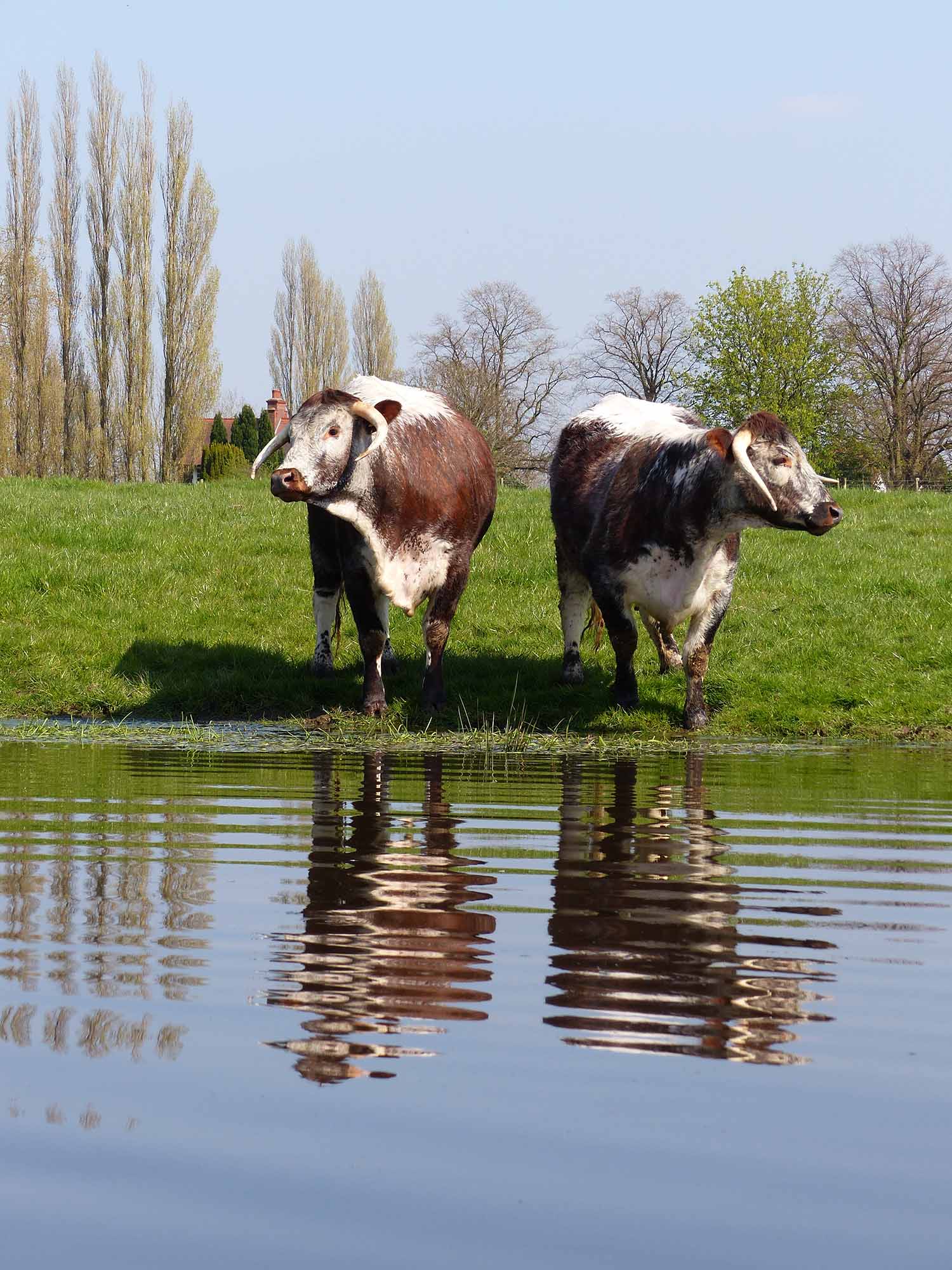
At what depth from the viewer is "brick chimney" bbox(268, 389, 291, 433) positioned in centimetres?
7069

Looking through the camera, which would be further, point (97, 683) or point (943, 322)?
point (943, 322)

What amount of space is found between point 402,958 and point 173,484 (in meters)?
20.0

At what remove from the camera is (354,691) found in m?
11.6

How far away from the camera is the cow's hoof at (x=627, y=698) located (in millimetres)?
10836

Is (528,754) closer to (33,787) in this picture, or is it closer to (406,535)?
(406,535)

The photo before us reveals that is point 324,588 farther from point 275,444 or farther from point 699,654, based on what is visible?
point 699,654

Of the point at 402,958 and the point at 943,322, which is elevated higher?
the point at 943,322

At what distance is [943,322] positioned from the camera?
6378cm

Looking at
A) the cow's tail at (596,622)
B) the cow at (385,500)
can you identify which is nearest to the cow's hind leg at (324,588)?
the cow at (385,500)

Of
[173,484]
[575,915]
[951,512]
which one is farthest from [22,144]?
[575,915]

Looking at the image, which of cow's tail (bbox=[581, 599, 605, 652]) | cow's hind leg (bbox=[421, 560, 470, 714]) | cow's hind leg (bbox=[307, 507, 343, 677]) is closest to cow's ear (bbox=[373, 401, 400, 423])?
cow's hind leg (bbox=[421, 560, 470, 714])

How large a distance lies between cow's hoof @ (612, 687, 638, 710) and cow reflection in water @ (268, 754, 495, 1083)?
4994 millimetres

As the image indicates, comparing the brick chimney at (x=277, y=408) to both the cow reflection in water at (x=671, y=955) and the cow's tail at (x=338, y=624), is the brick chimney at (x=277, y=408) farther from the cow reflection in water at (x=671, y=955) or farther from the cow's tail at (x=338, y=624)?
the cow reflection in water at (x=671, y=955)

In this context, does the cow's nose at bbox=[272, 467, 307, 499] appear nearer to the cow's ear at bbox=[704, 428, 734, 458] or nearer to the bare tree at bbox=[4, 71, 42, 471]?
the cow's ear at bbox=[704, 428, 734, 458]
